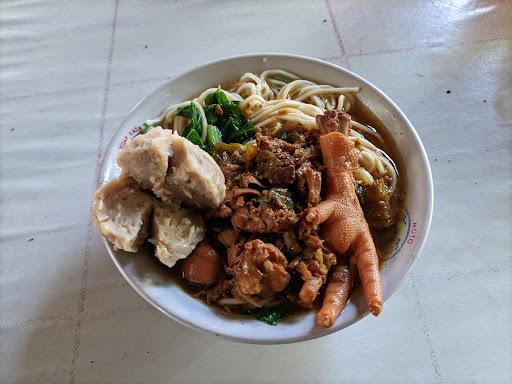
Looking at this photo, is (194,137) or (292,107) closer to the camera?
(194,137)

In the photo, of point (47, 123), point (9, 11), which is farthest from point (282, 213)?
point (9, 11)

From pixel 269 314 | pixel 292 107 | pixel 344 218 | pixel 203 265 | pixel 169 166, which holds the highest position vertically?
pixel 169 166

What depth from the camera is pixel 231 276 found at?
1766 mm

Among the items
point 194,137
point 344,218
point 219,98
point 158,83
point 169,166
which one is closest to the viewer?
point 169,166

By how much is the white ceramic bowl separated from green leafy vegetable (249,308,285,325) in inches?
1.5

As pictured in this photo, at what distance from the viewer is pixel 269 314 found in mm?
1708

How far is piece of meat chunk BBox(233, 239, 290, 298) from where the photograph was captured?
1.63 metres

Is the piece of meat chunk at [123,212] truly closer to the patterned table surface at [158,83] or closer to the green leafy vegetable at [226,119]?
the patterned table surface at [158,83]

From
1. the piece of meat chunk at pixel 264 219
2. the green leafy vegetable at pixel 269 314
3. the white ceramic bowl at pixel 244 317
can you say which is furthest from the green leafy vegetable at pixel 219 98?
the green leafy vegetable at pixel 269 314

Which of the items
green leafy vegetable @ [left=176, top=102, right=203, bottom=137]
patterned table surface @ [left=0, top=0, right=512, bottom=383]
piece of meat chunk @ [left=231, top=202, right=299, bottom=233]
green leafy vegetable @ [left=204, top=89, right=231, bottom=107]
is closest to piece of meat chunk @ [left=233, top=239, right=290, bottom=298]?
piece of meat chunk @ [left=231, top=202, right=299, bottom=233]

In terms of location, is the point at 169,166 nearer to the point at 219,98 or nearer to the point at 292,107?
the point at 219,98

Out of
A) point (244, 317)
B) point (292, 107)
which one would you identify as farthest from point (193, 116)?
point (244, 317)

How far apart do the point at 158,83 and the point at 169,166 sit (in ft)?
4.46

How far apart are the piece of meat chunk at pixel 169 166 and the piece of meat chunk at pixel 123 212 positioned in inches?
2.0
